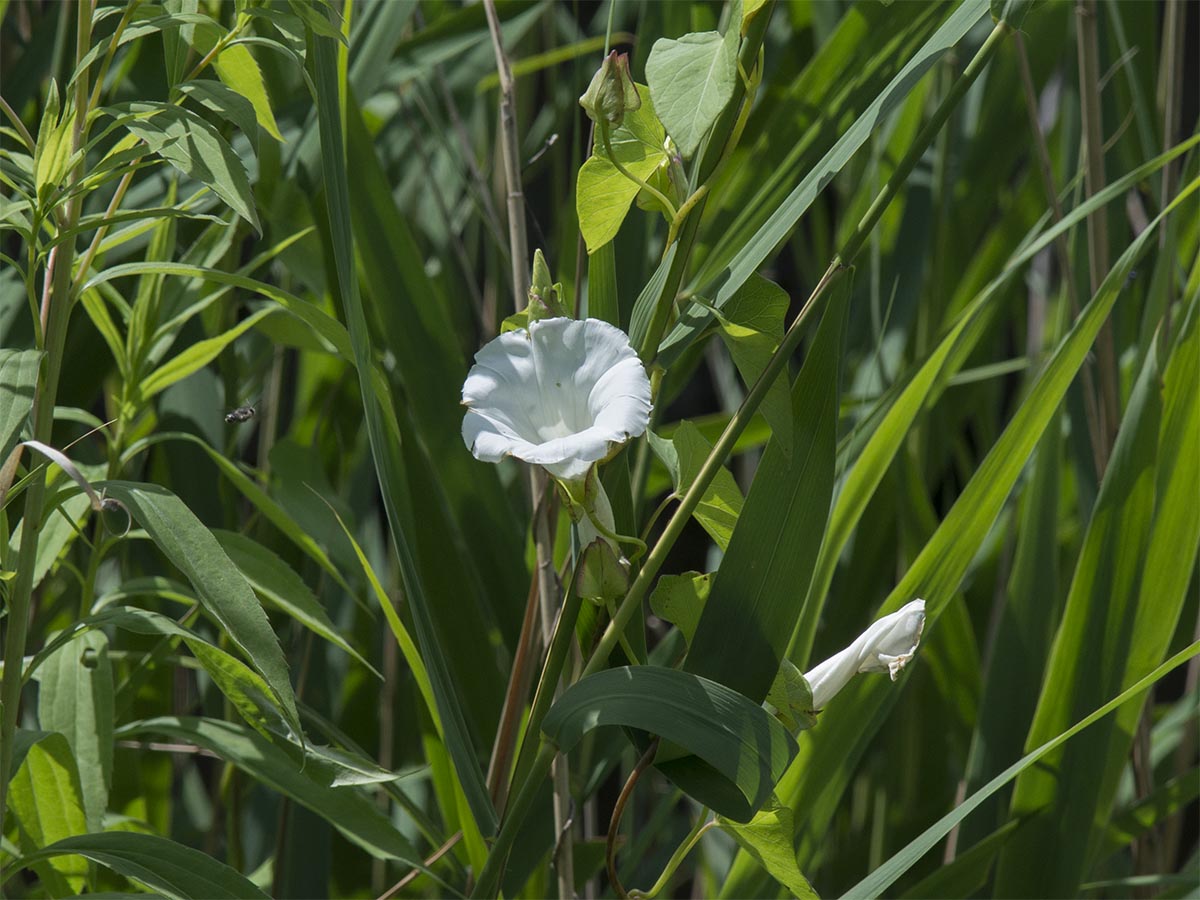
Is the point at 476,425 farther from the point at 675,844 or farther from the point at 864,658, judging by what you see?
the point at 675,844

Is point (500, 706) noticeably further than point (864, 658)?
Yes

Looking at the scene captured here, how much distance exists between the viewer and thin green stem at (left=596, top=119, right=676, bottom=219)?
0.31m

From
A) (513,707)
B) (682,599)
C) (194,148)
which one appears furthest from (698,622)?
(194,148)

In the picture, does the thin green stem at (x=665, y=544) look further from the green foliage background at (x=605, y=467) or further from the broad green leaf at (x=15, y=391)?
the broad green leaf at (x=15, y=391)

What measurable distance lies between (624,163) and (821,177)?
65 mm

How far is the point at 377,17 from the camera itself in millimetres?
634

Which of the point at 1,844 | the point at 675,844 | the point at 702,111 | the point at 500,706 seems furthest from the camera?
the point at 675,844

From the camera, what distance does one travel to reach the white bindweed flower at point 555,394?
0.30 metres

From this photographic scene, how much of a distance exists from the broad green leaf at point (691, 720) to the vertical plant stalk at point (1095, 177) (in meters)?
0.41

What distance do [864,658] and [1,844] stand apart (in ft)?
1.19

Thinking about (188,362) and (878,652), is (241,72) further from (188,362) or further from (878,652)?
(878,652)

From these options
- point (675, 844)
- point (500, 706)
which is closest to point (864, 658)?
point (500, 706)

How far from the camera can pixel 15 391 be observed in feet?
1.10

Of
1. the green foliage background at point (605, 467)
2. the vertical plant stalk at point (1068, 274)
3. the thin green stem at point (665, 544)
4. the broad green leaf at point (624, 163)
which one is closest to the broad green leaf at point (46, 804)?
the green foliage background at point (605, 467)
